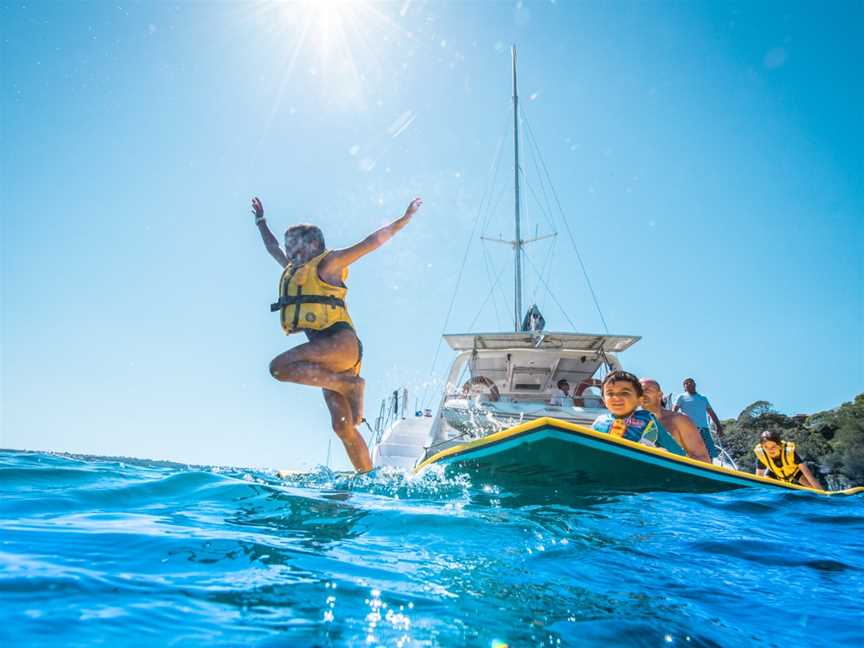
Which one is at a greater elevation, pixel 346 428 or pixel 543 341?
pixel 543 341

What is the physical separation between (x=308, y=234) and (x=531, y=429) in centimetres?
245

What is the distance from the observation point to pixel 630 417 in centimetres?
432

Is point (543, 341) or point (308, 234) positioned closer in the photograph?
point (308, 234)

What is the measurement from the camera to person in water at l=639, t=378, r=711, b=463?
5.15 m

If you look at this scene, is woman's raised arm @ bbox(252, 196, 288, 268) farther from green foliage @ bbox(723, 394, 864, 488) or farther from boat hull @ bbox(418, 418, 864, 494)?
green foliage @ bbox(723, 394, 864, 488)

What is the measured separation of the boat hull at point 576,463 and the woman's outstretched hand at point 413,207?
1.89m

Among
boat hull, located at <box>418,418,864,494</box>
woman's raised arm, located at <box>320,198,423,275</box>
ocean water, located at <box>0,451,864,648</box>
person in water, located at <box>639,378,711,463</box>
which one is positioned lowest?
ocean water, located at <box>0,451,864,648</box>

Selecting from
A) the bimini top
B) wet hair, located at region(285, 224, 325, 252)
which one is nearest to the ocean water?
wet hair, located at region(285, 224, 325, 252)

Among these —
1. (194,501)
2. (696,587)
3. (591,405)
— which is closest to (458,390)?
(591,405)

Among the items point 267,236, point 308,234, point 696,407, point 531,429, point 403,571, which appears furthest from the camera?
point 696,407

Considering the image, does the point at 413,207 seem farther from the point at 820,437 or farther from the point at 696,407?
the point at 820,437

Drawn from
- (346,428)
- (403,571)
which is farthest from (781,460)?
(403,571)

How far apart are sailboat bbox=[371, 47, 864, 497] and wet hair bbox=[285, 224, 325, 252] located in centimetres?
205

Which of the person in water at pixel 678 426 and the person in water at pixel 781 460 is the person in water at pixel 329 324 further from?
the person in water at pixel 781 460
